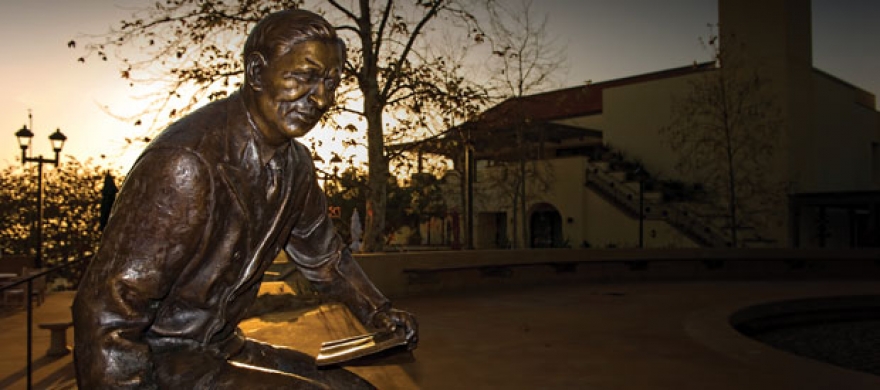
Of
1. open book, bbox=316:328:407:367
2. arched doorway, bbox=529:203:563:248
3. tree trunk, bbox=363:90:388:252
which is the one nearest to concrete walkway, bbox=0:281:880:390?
open book, bbox=316:328:407:367

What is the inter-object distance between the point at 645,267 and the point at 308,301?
9.64 metres

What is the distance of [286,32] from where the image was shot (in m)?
1.63

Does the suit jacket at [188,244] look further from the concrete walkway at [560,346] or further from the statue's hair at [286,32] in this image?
the concrete walkway at [560,346]

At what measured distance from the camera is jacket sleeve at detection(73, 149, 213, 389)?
1.33 metres

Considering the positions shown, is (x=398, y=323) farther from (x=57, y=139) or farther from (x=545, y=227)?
(x=545, y=227)

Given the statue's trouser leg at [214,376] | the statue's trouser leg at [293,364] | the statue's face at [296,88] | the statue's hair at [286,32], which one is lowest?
the statue's trouser leg at [293,364]

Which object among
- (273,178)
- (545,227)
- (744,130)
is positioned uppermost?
(744,130)

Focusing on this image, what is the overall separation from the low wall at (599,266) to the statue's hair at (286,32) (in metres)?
9.55

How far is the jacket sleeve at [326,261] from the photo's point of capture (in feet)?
6.65

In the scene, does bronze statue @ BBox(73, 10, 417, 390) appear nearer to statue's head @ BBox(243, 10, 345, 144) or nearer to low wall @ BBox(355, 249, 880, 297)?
statue's head @ BBox(243, 10, 345, 144)

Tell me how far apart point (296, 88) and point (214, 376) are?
28.6 inches

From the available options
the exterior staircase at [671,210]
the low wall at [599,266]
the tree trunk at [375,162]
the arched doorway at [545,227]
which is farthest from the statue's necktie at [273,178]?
the arched doorway at [545,227]

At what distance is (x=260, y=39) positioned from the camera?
166 centimetres

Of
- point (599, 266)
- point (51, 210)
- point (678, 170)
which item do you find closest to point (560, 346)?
point (599, 266)
